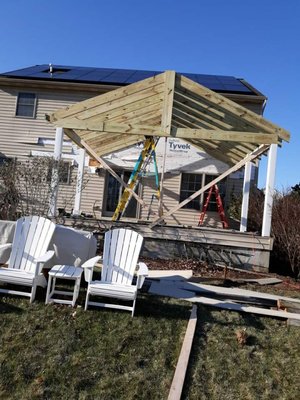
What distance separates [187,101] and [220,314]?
5.26 meters

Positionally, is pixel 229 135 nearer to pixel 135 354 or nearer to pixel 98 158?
pixel 98 158

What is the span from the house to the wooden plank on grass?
28.5ft

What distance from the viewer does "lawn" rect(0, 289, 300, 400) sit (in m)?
3.16

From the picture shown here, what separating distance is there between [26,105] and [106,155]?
457cm

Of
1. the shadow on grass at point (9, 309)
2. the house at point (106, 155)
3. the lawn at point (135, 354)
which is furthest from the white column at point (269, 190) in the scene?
the shadow on grass at point (9, 309)

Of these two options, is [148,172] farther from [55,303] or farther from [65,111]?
[55,303]

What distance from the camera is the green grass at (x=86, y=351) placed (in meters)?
3.11

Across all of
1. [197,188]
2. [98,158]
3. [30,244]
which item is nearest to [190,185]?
[197,188]

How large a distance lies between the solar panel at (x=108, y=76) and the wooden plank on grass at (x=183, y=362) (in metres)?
11.0

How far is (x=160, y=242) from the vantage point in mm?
8562

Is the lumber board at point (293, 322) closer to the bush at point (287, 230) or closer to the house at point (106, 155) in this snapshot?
the bush at point (287, 230)

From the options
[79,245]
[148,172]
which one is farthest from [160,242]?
[148,172]

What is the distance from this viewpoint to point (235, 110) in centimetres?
809

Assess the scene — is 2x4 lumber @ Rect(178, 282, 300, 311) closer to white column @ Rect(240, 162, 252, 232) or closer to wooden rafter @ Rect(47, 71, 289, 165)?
wooden rafter @ Rect(47, 71, 289, 165)
